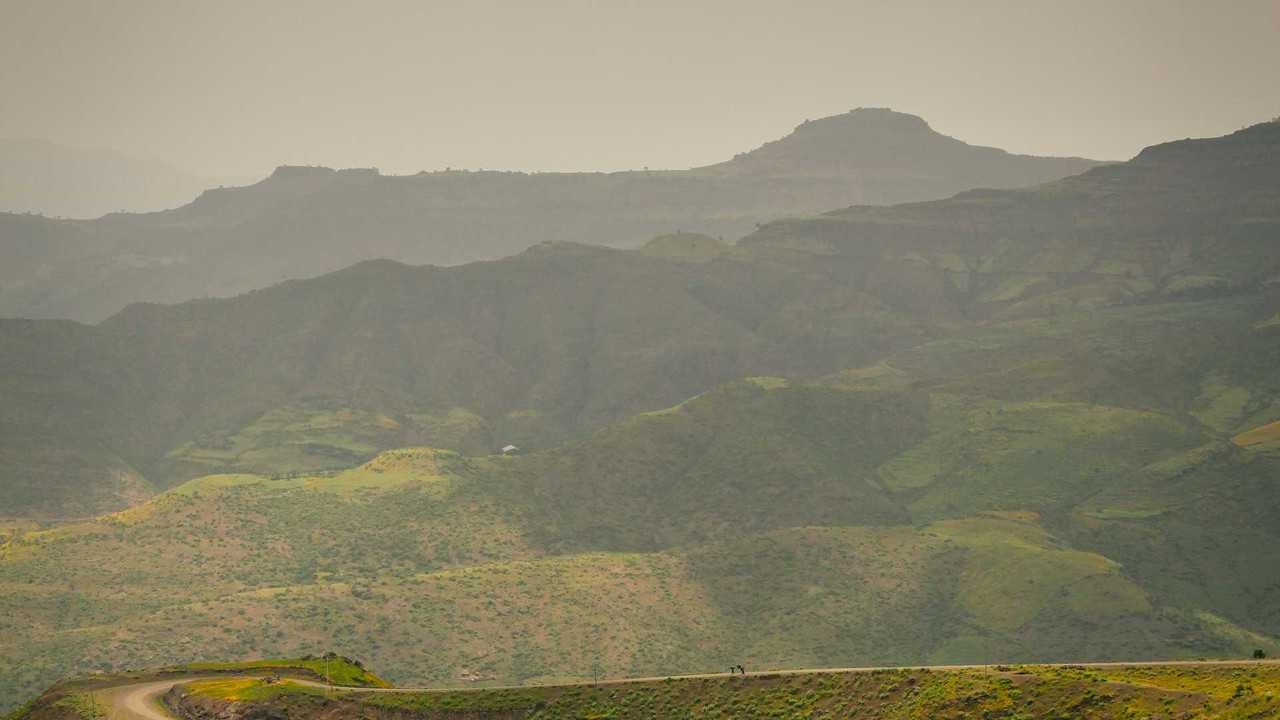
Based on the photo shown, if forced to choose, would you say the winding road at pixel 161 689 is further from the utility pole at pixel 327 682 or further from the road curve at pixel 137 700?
the utility pole at pixel 327 682

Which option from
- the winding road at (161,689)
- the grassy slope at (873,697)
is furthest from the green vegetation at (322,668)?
the grassy slope at (873,697)

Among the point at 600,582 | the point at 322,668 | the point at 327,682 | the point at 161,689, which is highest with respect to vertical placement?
the point at 327,682

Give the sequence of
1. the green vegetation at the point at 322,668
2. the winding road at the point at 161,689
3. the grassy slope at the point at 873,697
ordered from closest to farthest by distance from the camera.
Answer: the grassy slope at the point at 873,697
the winding road at the point at 161,689
the green vegetation at the point at 322,668

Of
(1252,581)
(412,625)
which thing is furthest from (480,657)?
(1252,581)

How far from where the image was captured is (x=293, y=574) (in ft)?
561

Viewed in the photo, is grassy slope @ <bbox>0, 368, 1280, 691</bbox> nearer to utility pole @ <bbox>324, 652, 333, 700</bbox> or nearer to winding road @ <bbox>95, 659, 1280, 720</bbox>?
utility pole @ <bbox>324, 652, 333, 700</bbox>

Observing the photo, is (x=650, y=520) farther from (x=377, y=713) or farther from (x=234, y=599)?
(x=377, y=713)

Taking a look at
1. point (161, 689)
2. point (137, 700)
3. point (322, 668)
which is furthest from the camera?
point (322, 668)

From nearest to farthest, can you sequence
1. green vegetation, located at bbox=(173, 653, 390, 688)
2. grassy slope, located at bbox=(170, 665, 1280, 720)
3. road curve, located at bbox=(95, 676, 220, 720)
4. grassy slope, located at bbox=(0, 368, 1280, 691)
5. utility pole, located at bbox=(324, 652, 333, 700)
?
grassy slope, located at bbox=(170, 665, 1280, 720), road curve, located at bbox=(95, 676, 220, 720), utility pole, located at bbox=(324, 652, 333, 700), green vegetation, located at bbox=(173, 653, 390, 688), grassy slope, located at bbox=(0, 368, 1280, 691)

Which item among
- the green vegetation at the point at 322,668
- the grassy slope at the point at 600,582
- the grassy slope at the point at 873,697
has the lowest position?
the grassy slope at the point at 600,582

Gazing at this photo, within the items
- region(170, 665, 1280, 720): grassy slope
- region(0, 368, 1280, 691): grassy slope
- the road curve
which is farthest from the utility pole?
region(0, 368, 1280, 691): grassy slope

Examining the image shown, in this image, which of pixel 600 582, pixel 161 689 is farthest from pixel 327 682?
pixel 600 582

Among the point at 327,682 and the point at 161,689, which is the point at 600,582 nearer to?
the point at 327,682

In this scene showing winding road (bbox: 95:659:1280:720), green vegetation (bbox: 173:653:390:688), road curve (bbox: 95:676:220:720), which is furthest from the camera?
green vegetation (bbox: 173:653:390:688)
